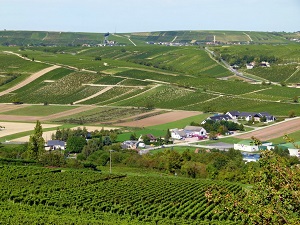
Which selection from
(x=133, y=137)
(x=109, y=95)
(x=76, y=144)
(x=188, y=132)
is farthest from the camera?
(x=109, y=95)

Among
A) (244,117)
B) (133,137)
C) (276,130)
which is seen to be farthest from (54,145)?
(244,117)

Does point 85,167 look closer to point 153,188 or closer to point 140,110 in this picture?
point 153,188

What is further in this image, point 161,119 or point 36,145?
point 161,119

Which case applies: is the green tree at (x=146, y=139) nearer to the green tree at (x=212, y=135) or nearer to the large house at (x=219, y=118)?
the green tree at (x=212, y=135)

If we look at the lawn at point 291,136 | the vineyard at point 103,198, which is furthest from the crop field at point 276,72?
the vineyard at point 103,198

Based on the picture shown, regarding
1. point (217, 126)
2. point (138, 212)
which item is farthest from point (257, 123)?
point (138, 212)

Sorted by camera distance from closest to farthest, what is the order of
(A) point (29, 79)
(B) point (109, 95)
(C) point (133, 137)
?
(C) point (133, 137)
(B) point (109, 95)
(A) point (29, 79)

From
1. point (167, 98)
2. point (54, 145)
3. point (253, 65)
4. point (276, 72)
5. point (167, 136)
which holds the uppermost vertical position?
point (253, 65)

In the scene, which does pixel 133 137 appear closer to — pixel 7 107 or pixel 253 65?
pixel 7 107
